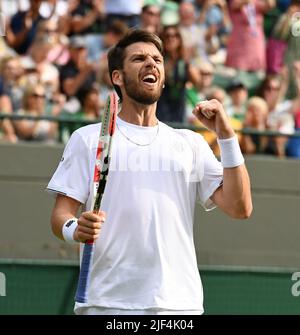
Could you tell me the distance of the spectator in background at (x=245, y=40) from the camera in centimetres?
1086

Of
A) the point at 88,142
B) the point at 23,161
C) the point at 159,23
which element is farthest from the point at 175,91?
the point at 88,142

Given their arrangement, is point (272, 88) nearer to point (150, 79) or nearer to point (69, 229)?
point (150, 79)

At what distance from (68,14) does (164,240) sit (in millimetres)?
6132

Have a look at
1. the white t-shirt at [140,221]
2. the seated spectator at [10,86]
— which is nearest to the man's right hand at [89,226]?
the white t-shirt at [140,221]

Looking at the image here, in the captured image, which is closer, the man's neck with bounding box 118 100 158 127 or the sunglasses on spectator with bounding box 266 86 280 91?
the man's neck with bounding box 118 100 158 127

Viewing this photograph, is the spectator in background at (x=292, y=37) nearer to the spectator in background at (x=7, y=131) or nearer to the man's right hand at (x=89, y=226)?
the spectator in background at (x=7, y=131)

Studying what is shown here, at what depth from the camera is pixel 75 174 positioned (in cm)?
469

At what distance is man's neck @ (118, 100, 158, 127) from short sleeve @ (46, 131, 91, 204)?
0.29 metres

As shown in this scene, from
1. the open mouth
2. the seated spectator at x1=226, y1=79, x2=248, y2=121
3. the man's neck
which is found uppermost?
the seated spectator at x1=226, y1=79, x2=248, y2=121

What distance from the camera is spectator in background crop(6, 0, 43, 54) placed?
996cm

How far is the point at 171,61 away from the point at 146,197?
538 centimetres

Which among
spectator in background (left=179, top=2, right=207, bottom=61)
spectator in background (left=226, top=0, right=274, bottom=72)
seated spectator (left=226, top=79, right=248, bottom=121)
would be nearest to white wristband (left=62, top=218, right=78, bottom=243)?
seated spectator (left=226, top=79, right=248, bottom=121)

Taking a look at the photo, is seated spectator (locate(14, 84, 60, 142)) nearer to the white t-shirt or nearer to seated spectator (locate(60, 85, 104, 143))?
seated spectator (locate(60, 85, 104, 143))

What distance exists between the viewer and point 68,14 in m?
10.3
